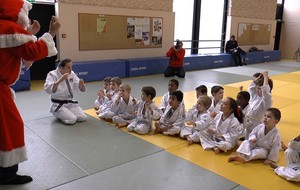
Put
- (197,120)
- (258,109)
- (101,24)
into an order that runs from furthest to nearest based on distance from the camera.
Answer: (101,24)
(258,109)
(197,120)

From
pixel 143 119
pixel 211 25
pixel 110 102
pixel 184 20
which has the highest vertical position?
pixel 184 20

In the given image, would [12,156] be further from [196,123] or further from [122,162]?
[196,123]

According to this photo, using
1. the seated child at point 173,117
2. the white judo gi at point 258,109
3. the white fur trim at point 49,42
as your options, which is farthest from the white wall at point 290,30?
the white fur trim at point 49,42

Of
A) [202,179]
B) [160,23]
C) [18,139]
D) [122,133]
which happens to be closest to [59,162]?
[18,139]

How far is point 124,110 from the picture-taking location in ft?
16.5

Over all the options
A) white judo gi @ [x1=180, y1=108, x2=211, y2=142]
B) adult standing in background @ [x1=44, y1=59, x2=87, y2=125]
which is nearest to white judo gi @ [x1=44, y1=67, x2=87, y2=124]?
adult standing in background @ [x1=44, y1=59, x2=87, y2=125]

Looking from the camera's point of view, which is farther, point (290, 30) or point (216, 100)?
point (290, 30)

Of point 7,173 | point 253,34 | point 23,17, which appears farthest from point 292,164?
point 253,34

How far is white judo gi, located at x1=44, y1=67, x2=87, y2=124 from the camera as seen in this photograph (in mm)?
4855

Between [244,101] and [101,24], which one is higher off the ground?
[101,24]

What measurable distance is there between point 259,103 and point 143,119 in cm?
187

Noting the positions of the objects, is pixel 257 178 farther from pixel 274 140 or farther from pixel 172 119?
pixel 172 119

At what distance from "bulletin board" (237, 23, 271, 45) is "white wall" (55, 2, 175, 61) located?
17.1 feet

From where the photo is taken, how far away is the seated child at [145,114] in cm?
449
